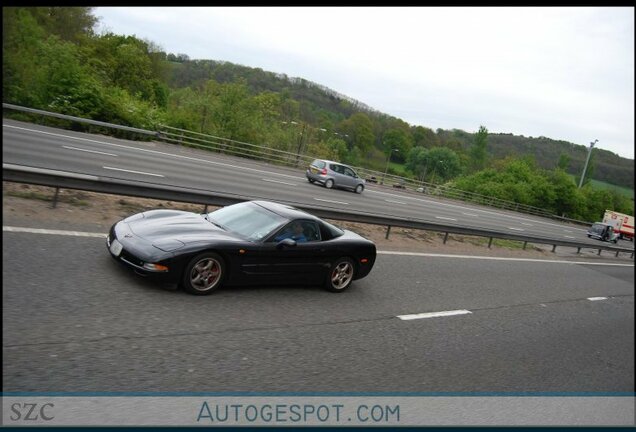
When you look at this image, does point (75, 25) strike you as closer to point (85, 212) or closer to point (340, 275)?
point (85, 212)

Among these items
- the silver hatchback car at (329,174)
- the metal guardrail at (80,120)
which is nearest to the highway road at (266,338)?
the metal guardrail at (80,120)

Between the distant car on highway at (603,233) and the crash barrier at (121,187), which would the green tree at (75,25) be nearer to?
the crash barrier at (121,187)

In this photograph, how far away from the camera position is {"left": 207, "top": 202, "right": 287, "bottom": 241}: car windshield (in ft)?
23.4

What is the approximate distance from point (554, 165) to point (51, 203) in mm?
82522

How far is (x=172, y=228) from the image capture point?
670 cm

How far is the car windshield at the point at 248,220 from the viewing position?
713 cm

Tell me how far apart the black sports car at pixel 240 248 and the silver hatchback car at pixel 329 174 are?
65.5 feet

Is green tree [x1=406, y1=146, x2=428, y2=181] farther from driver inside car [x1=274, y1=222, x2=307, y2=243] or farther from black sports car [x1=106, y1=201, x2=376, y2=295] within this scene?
driver inside car [x1=274, y1=222, x2=307, y2=243]

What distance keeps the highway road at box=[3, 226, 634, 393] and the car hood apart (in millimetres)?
583

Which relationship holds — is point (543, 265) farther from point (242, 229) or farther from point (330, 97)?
point (330, 97)

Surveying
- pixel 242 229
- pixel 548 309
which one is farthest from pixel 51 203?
pixel 548 309

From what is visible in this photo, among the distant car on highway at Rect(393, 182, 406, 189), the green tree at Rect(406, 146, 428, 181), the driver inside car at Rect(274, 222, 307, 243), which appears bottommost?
the driver inside car at Rect(274, 222, 307, 243)

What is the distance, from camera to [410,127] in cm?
11206

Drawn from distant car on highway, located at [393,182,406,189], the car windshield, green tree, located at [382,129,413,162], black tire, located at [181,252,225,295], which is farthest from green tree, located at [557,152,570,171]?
black tire, located at [181,252,225,295]
